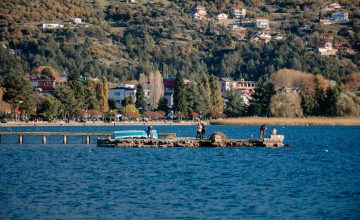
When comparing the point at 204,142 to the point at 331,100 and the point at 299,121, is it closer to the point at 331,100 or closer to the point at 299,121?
the point at 299,121

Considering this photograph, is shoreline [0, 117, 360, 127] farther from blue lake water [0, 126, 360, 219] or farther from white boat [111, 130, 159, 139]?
blue lake water [0, 126, 360, 219]

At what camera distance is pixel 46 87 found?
654 ft

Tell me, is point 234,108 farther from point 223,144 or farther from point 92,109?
point 223,144

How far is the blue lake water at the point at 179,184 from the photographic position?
133 ft

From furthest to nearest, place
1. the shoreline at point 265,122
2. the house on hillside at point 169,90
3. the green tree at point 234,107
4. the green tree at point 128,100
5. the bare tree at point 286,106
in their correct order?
1. the house on hillside at point 169,90
2. the green tree at point 128,100
3. the green tree at point 234,107
4. the bare tree at point 286,106
5. the shoreline at point 265,122

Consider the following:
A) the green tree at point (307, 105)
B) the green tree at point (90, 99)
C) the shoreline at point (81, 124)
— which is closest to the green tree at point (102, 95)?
the green tree at point (90, 99)

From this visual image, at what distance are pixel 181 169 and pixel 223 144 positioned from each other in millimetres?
21080

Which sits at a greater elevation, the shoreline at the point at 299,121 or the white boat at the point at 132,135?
the shoreline at the point at 299,121

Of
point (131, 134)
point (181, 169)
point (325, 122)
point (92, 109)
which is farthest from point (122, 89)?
point (181, 169)

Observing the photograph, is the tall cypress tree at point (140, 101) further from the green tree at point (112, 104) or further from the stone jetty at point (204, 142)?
the stone jetty at point (204, 142)

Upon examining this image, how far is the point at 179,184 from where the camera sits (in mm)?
50344

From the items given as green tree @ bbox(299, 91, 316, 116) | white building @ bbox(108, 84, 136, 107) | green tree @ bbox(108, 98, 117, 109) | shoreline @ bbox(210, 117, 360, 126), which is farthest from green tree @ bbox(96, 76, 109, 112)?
green tree @ bbox(299, 91, 316, 116)

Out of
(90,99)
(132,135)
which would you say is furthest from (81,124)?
(132,135)

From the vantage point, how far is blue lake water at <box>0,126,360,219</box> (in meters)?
40.4
